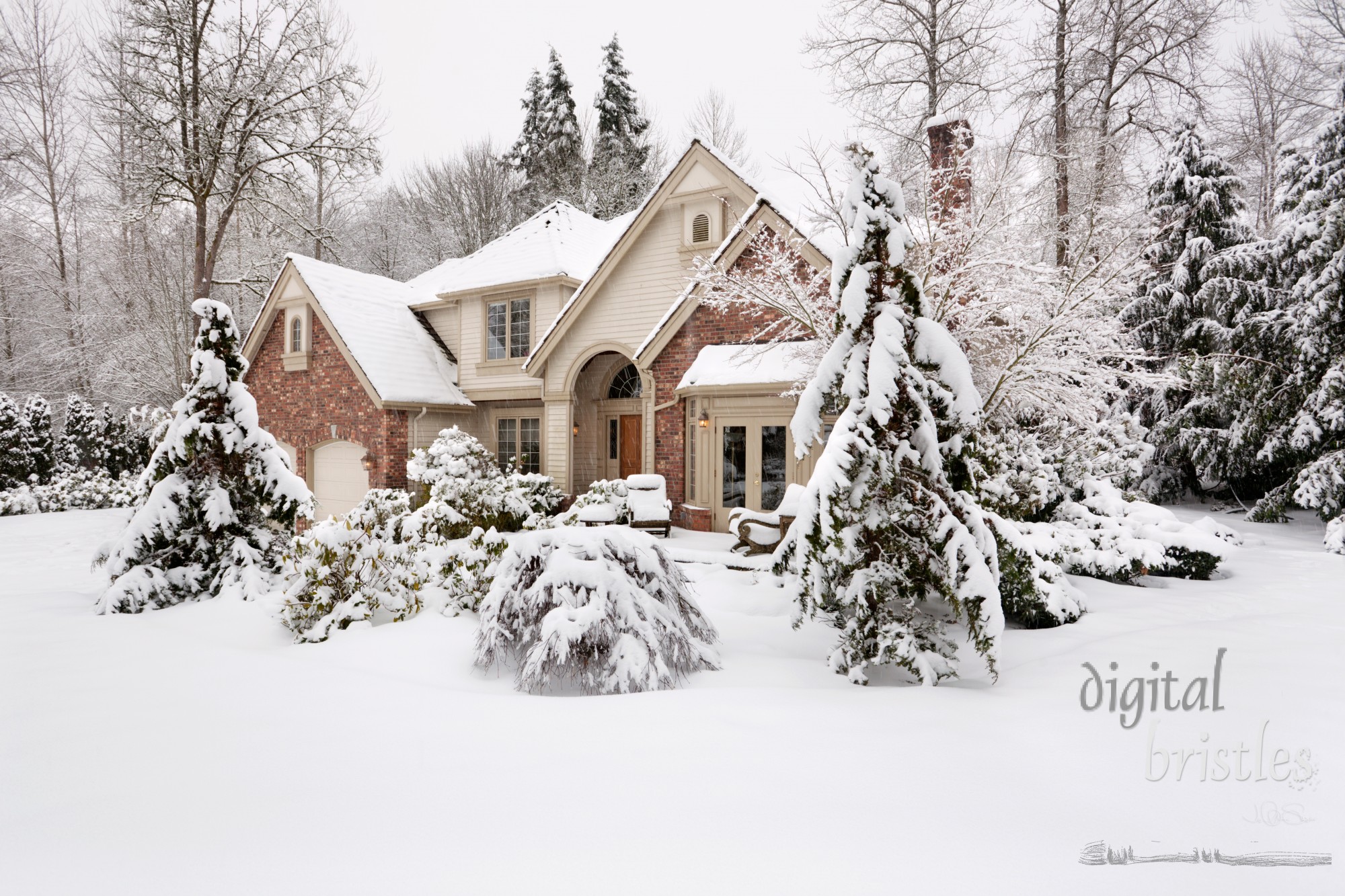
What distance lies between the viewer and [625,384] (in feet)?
50.8

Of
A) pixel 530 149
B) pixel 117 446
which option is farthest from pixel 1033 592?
pixel 530 149

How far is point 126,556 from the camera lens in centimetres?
610

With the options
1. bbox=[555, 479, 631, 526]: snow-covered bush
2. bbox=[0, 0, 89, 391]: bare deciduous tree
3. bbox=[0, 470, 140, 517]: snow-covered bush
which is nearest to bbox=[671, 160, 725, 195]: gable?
bbox=[555, 479, 631, 526]: snow-covered bush


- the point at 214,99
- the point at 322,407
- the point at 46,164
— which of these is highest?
the point at 46,164

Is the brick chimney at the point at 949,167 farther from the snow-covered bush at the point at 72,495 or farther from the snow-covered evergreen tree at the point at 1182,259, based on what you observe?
the snow-covered bush at the point at 72,495

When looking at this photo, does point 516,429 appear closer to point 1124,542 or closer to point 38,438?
point 38,438

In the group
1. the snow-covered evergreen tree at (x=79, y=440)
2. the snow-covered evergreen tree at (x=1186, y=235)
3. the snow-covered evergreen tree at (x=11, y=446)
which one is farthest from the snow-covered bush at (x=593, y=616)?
the snow-covered evergreen tree at (x=79, y=440)

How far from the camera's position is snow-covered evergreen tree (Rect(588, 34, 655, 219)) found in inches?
1101

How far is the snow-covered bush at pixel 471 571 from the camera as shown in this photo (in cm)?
599

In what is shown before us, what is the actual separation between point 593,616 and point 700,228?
10.6 metres

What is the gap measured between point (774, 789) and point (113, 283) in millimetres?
26739

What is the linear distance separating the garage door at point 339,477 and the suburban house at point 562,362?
0.05 metres

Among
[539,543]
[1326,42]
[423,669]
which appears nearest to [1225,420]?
[1326,42]

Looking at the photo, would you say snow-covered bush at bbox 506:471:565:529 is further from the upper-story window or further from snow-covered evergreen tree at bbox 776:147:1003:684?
snow-covered evergreen tree at bbox 776:147:1003:684
